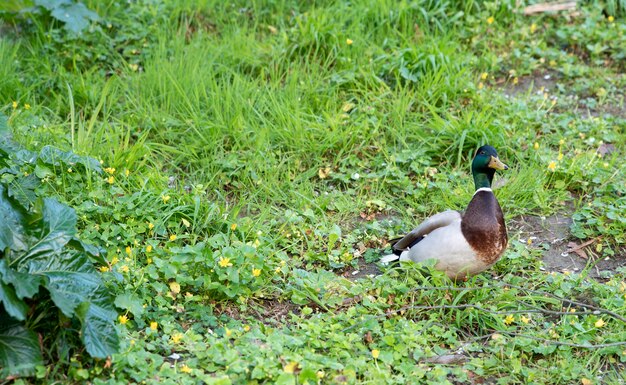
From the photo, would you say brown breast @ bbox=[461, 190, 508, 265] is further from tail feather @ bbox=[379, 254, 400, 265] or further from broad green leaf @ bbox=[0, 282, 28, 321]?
broad green leaf @ bbox=[0, 282, 28, 321]

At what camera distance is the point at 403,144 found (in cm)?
537

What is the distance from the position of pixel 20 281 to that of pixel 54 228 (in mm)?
327

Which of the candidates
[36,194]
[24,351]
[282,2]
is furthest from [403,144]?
[24,351]

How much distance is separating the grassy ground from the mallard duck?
10 centimetres

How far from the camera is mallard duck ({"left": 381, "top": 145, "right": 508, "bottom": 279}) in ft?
13.5

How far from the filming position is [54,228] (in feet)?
11.1

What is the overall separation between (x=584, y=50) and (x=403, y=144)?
1934 mm

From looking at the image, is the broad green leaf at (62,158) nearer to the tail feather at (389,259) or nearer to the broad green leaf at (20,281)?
the broad green leaf at (20,281)

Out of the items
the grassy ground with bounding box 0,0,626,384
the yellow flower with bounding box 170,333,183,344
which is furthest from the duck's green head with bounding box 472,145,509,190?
the yellow flower with bounding box 170,333,183,344

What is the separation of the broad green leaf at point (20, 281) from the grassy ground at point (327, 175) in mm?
364

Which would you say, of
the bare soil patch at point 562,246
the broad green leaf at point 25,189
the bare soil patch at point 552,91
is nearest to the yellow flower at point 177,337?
the broad green leaf at point 25,189

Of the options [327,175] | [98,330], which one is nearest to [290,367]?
[98,330]

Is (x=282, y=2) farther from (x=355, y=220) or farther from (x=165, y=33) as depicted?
(x=355, y=220)

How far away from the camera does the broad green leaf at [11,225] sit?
327cm
